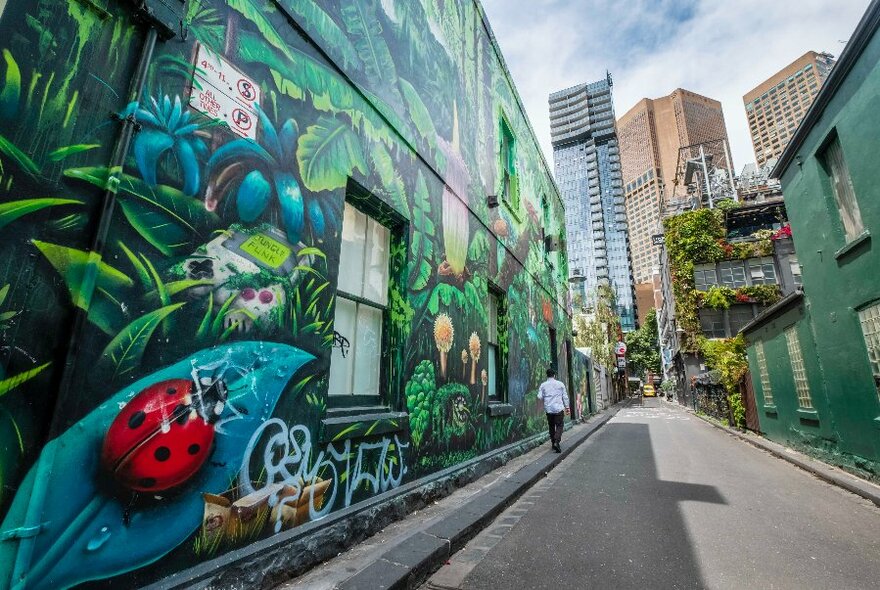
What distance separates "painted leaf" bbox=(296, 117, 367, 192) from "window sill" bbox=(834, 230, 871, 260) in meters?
6.94

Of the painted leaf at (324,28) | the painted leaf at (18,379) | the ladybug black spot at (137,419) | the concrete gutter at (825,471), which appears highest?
the painted leaf at (324,28)

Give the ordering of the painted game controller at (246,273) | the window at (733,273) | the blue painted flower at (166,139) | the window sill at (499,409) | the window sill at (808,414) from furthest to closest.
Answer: the window at (733,273), the window sill at (808,414), the window sill at (499,409), the painted game controller at (246,273), the blue painted flower at (166,139)

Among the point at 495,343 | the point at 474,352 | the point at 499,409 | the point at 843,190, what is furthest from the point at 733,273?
the point at 474,352

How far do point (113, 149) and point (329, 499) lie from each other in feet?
8.94

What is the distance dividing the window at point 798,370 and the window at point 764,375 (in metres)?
2.02

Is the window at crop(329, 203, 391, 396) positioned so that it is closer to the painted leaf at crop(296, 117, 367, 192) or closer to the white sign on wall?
the painted leaf at crop(296, 117, 367, 192)

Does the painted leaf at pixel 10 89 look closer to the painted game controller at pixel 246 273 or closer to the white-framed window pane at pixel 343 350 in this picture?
the painted game controller at pixel 246 273

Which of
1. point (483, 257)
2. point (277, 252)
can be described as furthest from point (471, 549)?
point (483, 257)

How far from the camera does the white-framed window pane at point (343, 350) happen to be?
3541 mm

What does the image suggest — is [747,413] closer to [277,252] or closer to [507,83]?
[507,83]

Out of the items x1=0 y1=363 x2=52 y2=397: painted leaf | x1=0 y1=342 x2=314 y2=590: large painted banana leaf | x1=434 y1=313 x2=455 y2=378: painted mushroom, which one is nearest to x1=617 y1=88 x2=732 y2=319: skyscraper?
x1=434 y1=313 x2=455 y2=378: painted mushroom

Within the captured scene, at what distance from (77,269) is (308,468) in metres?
1.95

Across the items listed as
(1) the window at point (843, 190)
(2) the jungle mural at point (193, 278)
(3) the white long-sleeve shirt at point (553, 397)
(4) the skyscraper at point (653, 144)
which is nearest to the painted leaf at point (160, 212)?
(2) the jungle mural at point (193, 278)

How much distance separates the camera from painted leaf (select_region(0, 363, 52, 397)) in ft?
5.03
